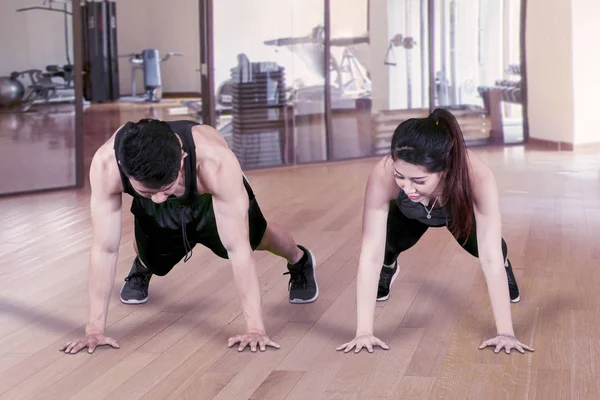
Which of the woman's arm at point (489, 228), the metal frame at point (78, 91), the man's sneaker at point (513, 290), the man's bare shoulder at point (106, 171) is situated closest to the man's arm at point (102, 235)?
the man's bare shoulder at point (106, 171)

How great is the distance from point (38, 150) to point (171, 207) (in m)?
3.54

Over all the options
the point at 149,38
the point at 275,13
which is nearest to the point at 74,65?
the point at 275,13

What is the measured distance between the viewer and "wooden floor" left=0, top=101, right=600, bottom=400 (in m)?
2.56

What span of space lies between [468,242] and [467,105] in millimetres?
5028

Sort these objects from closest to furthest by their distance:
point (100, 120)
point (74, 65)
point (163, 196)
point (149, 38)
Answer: point (163, 196) < point (74, 65) < point (100, 120) < point (149, 38)

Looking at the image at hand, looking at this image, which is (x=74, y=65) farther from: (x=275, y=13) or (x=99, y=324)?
(x=99, y=324)

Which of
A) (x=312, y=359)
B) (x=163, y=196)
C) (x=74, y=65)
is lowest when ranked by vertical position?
(x=312, y=359)

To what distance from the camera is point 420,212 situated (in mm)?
2850

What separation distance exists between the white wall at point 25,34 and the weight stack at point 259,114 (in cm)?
136

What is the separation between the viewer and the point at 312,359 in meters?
2.78

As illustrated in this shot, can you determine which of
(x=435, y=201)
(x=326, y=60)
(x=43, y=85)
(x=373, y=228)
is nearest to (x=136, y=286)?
(x=373, y=228)

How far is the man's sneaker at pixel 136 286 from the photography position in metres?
3.42

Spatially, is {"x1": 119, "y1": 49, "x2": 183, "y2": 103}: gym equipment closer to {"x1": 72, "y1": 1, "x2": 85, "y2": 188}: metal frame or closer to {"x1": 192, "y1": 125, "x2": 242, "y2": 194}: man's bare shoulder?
{"x1": 72, "y1": 1, "x2": 85, "y2": 188}: metal frame

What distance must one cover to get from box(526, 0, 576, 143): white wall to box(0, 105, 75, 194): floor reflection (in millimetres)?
3867
